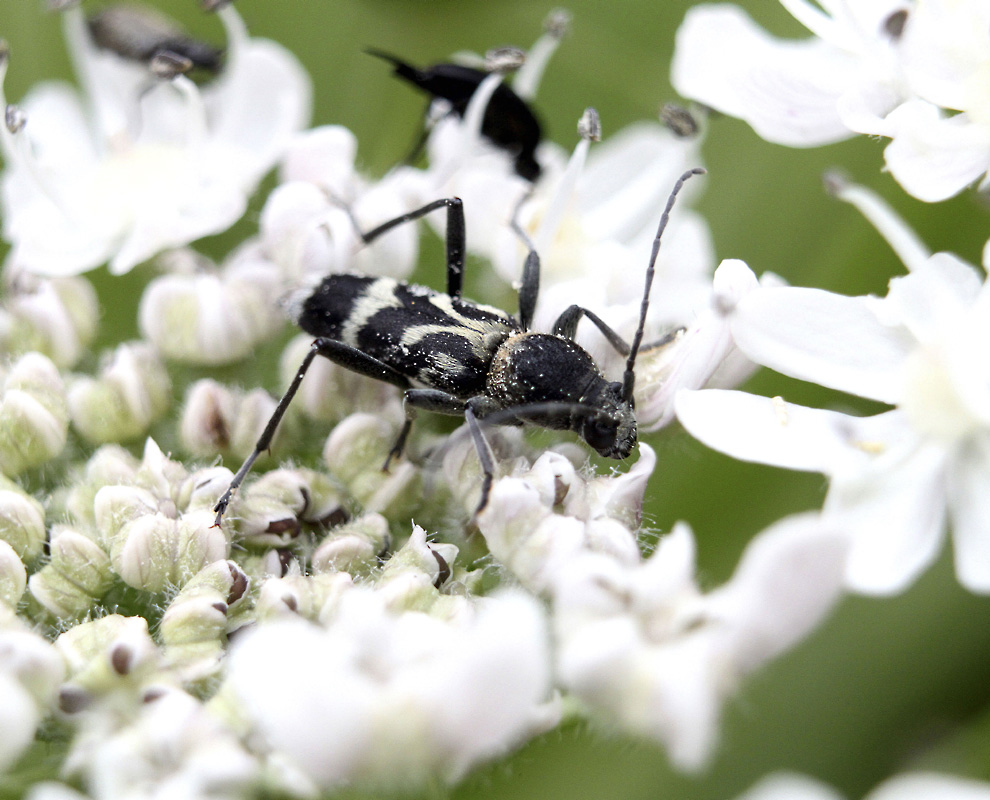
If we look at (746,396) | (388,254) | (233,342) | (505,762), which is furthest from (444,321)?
(505,762)

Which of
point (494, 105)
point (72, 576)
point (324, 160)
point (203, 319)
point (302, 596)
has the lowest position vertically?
point (72, 576)

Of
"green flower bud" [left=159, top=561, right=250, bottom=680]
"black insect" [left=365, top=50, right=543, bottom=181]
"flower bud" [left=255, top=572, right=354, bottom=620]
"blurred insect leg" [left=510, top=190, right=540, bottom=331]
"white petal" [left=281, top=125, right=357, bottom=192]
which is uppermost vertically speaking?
"black insect" [left=365, top=50, right=543, bottom=181]

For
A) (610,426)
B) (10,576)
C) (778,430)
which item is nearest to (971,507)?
(778,430)

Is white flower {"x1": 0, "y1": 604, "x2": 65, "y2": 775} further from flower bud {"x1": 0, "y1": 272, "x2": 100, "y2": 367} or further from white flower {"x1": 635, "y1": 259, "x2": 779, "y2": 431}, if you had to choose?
white flower {"x1": 635, "y1": 259, "x2": 779, "y2": 431}

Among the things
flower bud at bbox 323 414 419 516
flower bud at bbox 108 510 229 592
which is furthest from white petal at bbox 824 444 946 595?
flower bud at bbox 108 510 229 592

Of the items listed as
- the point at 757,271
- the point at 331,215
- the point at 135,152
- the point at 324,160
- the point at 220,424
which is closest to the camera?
the point at 220,424

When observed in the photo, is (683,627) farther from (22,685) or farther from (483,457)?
(22,685)
